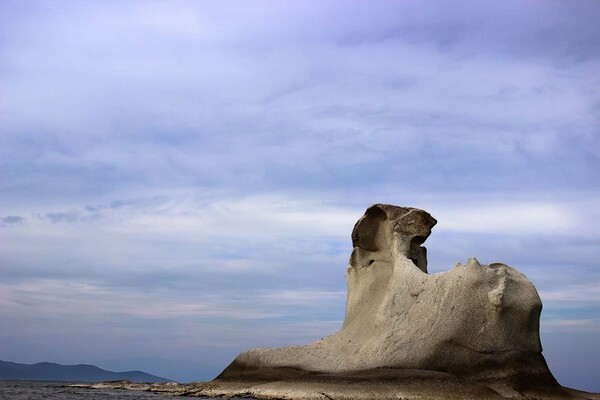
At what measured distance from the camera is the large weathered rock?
2353 cm

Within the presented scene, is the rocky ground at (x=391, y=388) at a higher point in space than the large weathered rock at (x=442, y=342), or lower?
lower

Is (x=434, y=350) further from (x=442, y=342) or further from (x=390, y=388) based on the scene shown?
(x=390, y=388)

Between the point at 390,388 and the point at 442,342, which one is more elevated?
the point at 442,342

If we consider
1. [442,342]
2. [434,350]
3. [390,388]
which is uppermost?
[442,342]

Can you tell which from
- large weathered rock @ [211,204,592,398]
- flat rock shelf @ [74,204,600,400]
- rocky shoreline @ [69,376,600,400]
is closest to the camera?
rocky shoreline @ [69,376,600,400]

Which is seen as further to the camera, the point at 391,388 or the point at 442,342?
the point at 442,342

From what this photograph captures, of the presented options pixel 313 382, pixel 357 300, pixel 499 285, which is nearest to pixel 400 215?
pixel 357 300

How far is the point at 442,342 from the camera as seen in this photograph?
2406 cm

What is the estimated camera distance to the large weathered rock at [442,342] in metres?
23.5

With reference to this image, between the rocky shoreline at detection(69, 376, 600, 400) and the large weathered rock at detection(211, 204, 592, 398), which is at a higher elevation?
the large weathered rock at detection(211, 204, 592, 398)

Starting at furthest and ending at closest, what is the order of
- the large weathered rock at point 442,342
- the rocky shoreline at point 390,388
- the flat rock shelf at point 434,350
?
the large weathered rock at point 442,342 → the flat rock shelf at point 434,350 → the rocky shoreline at point 390,388

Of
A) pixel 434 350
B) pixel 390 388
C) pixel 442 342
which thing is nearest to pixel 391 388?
pixel 390 388

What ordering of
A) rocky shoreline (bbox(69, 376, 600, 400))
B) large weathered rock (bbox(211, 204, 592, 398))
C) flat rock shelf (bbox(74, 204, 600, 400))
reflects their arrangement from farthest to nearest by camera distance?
large weathered rock (bbox(211, 204, 592, 398)) < flat rock shelf (bbox(74, 204, 600, 400)) < rocky shoreline (bbox(69, 376, 600, 400))

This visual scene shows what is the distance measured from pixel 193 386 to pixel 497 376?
13.0 meters
